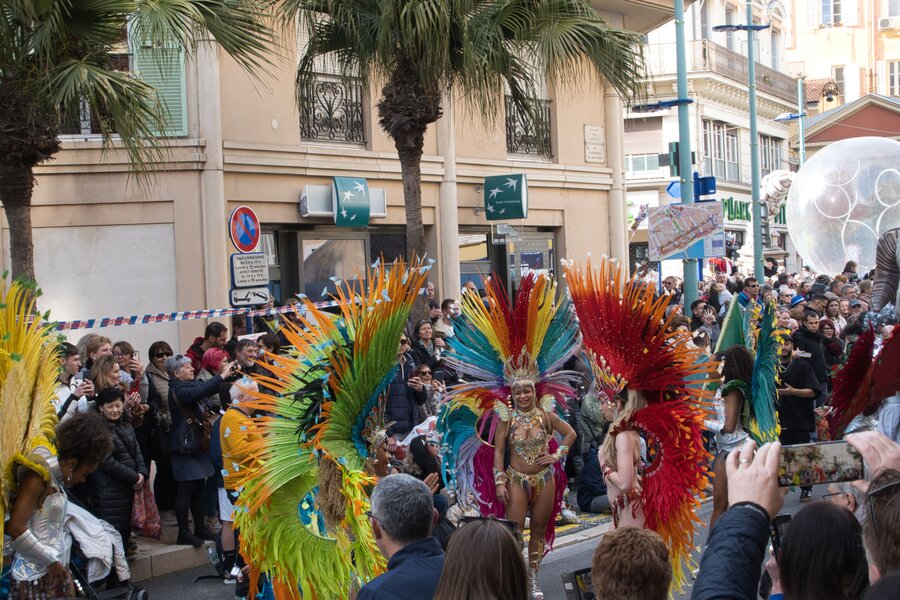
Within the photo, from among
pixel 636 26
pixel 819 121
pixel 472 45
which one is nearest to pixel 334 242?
pixel 472 45

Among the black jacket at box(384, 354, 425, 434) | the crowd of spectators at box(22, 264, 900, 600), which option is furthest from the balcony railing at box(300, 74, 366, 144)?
the black jacket at box(384, 354, 425, 434)

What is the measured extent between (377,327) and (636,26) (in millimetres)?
19625

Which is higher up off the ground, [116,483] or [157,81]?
[157,81]

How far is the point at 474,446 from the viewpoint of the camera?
8.12 meters

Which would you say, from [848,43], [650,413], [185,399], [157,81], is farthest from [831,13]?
[650,413]

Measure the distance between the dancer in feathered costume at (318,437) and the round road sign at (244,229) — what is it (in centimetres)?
645

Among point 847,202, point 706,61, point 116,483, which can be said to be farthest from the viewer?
point 706,61

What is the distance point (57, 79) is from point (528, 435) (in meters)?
5.14

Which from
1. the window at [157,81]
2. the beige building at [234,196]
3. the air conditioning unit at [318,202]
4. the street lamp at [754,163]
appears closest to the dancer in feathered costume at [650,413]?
the beige building at [234,196]

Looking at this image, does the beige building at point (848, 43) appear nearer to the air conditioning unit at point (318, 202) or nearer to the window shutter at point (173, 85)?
the air conditioning unit at point (318, 202)

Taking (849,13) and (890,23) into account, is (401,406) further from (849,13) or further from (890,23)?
(890,23)

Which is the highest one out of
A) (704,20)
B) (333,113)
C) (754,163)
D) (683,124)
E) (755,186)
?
(704,20)

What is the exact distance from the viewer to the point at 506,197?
20.0 m

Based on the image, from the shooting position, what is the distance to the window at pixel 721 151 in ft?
122
